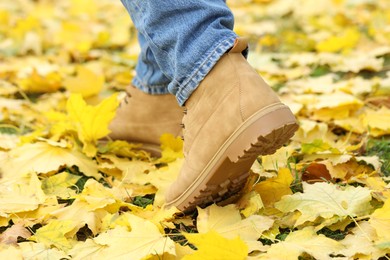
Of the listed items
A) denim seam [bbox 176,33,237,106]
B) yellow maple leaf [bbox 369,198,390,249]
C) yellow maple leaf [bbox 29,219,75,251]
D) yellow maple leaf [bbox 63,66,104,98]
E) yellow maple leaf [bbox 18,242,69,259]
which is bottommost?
yellow maple leaf [bbox 63,66,104,98]

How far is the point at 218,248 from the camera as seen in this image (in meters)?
0.96

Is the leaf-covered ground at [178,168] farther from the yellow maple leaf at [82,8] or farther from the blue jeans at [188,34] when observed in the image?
the yellow maple leaf at [82,8]

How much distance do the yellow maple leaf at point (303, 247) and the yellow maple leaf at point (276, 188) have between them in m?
0.19

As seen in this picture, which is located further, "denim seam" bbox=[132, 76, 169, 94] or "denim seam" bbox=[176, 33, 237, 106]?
"denim seam" bbox=[132, 76, 169, 94]

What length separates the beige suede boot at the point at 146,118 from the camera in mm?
1643

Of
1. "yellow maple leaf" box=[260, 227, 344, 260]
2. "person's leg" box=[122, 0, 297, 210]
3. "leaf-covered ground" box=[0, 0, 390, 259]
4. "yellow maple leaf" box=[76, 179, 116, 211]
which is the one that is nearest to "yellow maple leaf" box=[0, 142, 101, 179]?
"leaf-covered ground" box=[0, 0, 390, 259]

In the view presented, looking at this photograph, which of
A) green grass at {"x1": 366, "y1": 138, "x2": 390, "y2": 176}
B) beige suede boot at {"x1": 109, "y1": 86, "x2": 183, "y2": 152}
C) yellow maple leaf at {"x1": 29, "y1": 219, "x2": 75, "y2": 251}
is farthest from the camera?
beige suede boot at {"x1": 109, "y1": 86, "x2": 183, "y2": 152}

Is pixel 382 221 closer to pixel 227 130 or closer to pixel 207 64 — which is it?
pixel 227 130

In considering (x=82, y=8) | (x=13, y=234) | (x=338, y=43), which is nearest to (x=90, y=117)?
A: (x=13, y=234)

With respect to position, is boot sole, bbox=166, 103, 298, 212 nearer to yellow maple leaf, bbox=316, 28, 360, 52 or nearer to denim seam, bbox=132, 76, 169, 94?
denim seam, bbox=132, 76, 169, 94

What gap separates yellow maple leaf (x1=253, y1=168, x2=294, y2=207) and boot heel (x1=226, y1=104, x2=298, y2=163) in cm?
16

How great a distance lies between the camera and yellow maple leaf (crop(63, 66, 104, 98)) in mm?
2166

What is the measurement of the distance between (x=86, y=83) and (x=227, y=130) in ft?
3.75

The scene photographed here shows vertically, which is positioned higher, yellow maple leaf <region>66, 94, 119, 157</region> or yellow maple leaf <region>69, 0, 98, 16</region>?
yellow maple leaf <region>66, 94, 119, 157</region>
